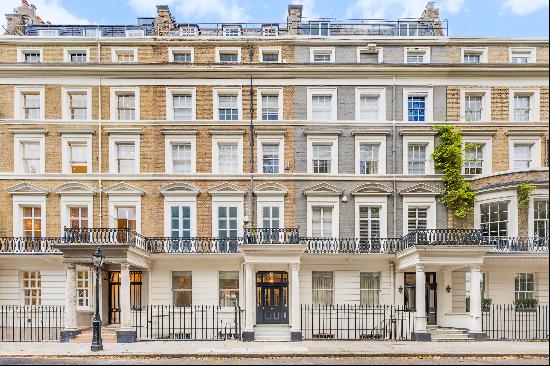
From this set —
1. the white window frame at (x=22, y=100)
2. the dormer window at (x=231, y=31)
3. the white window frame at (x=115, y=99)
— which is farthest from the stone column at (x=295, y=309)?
the white window frame at (x=22, y=100)

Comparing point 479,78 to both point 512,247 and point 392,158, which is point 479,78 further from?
point 512,247


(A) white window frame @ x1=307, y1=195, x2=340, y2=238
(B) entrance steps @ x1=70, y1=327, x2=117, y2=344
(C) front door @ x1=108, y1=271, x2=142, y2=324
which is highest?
(A) white window frame @ x1=307, y1=195, x2=340, y2=238

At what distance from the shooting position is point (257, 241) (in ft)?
70.0

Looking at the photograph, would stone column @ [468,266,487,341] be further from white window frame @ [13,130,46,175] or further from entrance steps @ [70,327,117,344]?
white window frame @ [13,130,46,175]

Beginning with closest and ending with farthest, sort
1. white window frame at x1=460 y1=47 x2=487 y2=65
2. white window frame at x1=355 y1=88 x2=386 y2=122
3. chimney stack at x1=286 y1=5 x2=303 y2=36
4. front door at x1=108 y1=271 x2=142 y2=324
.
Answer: front door at x1=108 y1=271 x2=142 y2=324
white window frame at x1=355 y1=88 x2=386 y2=122
white window frame at x1=460 y1=47 x2=487 y2=65
chimney stack at x1=286 y1=5 x2=303 y2=36

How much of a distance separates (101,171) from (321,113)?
39.8 ft

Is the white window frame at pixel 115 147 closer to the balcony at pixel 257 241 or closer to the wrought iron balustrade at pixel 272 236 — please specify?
the balcony at pixel 257 241

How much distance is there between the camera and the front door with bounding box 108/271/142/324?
24.7m

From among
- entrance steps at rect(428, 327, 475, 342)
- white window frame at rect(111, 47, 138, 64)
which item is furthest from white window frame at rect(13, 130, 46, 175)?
entrance steps at rect(428, 327, 475, 342)

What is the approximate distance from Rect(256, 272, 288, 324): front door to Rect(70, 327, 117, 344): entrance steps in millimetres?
6827

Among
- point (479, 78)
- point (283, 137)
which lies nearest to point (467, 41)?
point (479, 78)

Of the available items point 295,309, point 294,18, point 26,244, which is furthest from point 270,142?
point 26,244

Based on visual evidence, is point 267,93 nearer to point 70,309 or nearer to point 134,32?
point 134,32

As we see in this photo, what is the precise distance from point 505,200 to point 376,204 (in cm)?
614
